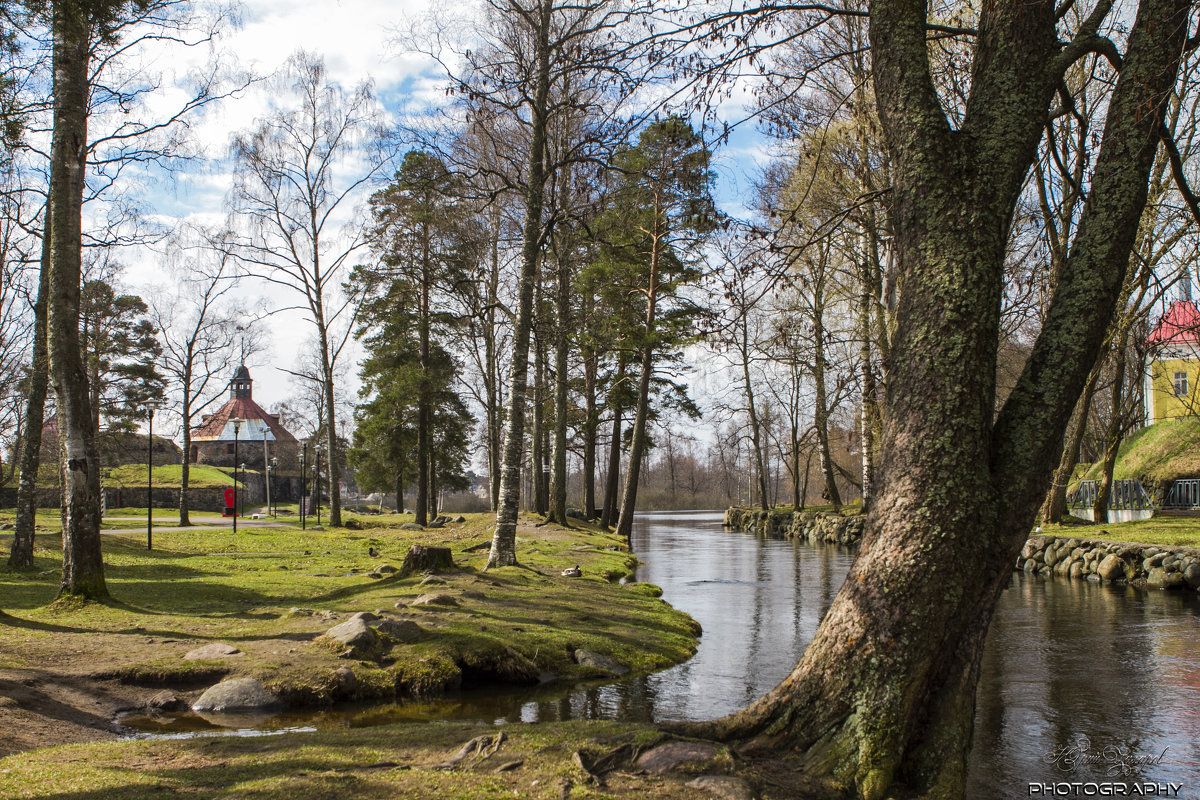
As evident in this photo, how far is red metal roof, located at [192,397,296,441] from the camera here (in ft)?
207

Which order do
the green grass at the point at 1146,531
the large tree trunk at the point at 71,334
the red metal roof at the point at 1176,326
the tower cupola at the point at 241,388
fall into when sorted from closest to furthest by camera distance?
the red metal roof at the point at 1176,326 → the large tree trunk at the point at 71,334 → the green grass at the point at 1146,531 → the tower cupola at the point at 241,388

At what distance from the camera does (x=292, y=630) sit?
809 centimetres

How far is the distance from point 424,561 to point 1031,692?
25.3ft

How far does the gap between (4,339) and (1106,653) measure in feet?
93.2

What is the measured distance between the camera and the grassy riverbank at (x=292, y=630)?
21.2 feet

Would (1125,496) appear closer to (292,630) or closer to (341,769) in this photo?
(292,630)

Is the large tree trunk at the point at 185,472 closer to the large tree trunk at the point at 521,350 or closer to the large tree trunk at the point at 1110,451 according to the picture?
the large tree trunk at the point at 521,350

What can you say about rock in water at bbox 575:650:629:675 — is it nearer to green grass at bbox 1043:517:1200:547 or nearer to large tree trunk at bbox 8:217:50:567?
large tree trunk at bbox 8:217:50:567

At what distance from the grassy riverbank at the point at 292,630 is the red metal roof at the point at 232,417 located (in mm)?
52591

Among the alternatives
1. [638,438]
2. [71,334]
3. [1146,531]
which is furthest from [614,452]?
[71,334]

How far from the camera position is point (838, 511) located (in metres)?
28.4

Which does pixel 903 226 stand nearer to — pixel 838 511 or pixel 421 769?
pixel 421 769

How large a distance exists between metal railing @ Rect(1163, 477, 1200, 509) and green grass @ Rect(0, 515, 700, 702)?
17510mm

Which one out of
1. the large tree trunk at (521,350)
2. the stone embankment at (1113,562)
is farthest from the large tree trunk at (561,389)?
the stone embankment at (1113,562)
